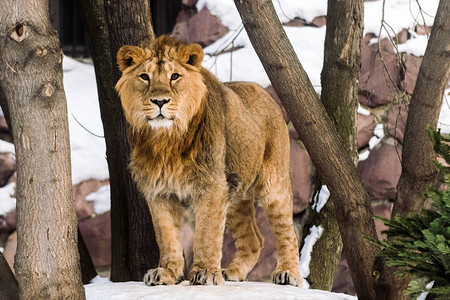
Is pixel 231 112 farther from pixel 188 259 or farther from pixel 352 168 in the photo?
pixel 188 259

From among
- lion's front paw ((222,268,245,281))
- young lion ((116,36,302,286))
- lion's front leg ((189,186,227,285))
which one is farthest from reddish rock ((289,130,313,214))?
lion's front leg ((189,186,227,285))

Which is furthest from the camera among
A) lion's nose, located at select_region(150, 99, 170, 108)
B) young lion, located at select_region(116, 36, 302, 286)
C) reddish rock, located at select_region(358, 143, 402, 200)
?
reddish rock, located at select_region(358, 143, 402, 200)

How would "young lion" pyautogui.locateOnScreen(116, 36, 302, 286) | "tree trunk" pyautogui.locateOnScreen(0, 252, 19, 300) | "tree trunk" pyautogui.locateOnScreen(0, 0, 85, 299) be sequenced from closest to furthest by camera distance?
"tree trunk" pyautogui.locateOnScreen(0, 0, 85, 299), "tree trunk" pyautogui.locateOnScreen(0, 252, 19, 300), "young lion" pyautogui.locateOnScreen(116, 36, 302, 286)

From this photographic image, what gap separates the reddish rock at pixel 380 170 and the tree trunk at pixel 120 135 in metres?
2.86

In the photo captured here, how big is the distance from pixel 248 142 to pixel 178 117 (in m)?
0.71

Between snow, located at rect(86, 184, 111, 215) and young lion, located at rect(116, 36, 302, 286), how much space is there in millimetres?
2648

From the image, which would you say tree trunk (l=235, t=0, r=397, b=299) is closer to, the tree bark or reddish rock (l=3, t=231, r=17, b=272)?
the tree bark

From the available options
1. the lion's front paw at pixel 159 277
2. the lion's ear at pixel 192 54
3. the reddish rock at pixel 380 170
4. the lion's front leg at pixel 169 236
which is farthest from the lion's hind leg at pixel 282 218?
the reddish rock at pixel 380 170

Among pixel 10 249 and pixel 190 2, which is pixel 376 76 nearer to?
pixel 190 2

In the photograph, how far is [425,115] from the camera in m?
4.50

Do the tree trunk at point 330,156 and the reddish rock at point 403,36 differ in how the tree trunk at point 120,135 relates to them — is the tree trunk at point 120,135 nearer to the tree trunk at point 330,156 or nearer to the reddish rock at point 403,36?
the tree trunk at point 330,156

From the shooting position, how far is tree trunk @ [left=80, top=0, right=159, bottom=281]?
564 centimetres

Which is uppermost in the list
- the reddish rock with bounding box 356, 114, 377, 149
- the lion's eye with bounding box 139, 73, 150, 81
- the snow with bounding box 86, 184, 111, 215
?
the lion's eye with bounding box 139, 73, 150, 81

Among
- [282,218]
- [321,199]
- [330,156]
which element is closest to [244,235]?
[282,218]
